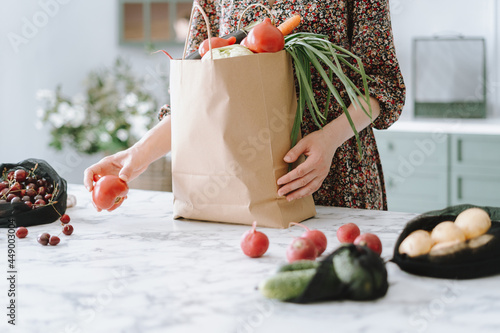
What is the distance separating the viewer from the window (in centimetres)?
344

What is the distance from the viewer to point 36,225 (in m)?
1.16

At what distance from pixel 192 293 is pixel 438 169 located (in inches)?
97.6

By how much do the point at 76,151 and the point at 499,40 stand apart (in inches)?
101

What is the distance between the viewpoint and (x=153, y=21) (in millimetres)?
3492

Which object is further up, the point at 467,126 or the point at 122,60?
the point at 122,60

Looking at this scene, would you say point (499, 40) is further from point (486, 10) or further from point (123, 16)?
point (123, 16)

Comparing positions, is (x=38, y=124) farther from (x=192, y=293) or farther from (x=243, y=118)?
(x=192, y=293)

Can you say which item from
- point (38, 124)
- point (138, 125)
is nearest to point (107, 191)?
point (138, 125)

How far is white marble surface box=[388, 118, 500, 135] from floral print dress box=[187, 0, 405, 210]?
175cm

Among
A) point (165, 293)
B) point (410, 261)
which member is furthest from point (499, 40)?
point (165, 293)

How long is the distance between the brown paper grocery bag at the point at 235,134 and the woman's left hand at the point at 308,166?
2 cm

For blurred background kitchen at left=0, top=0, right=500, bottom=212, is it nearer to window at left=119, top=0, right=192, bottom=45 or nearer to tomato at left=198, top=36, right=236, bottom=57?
window at left=119, top=0, right=192, bottom=45

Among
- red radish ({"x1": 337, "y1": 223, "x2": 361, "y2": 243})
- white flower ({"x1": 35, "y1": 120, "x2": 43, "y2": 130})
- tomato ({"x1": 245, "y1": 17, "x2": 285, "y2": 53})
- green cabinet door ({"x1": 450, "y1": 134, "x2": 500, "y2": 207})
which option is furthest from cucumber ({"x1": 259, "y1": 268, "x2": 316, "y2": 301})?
white flower ({"x1": 35, "y1": 120, "x2": 43, "y2": 130})

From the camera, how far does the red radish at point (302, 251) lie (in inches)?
32.7
